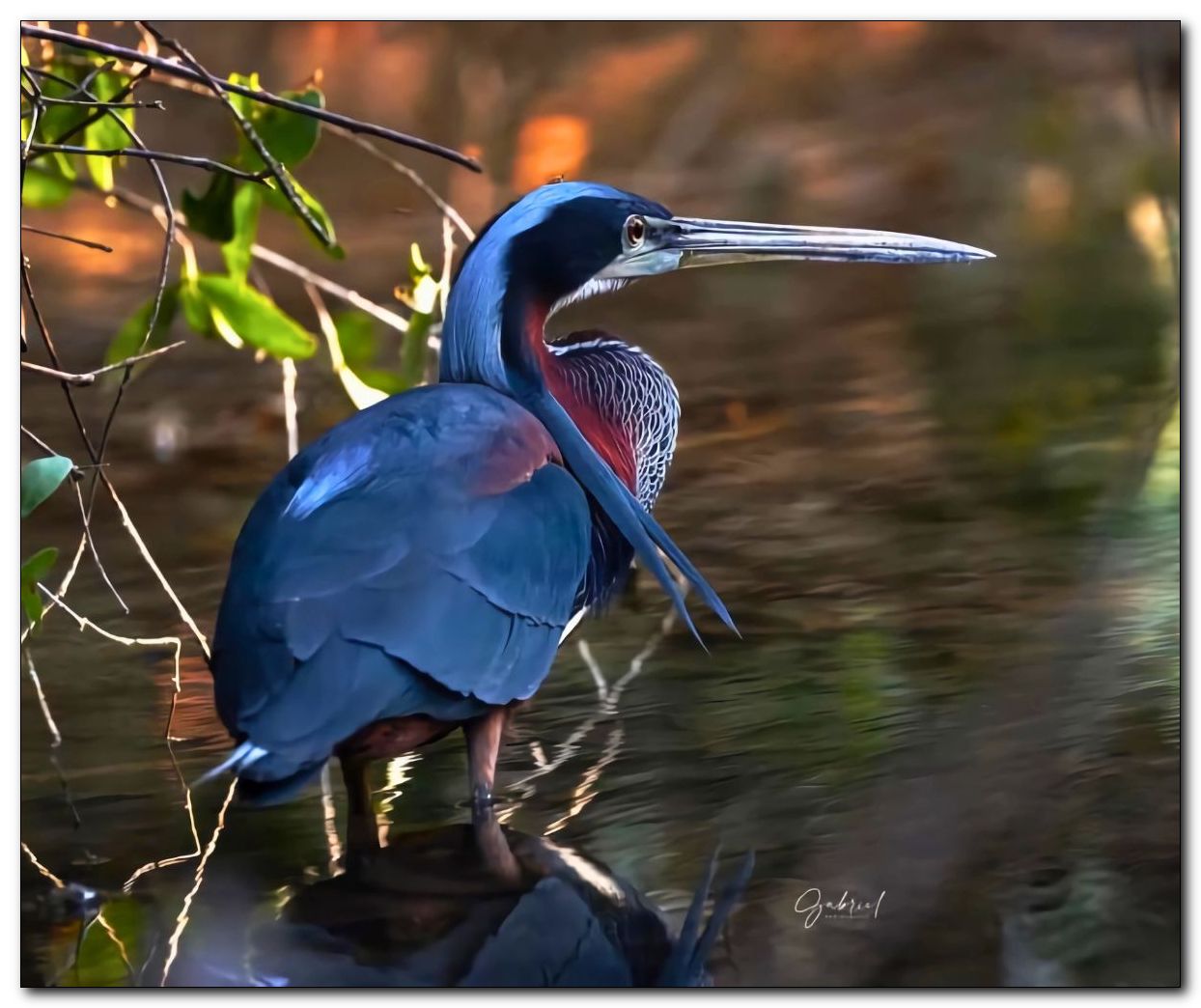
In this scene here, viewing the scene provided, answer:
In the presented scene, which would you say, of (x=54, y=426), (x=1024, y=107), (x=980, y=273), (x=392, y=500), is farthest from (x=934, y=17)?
(x=54, y=426)

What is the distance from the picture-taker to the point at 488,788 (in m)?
2.12

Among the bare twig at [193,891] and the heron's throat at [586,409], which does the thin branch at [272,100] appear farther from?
the bare twig at [193,891]

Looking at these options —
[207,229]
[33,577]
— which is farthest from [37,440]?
[207,229]

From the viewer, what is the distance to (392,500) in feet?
6.67

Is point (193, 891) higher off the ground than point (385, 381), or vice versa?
point (385, 381)

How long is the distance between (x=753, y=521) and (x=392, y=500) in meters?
0.90

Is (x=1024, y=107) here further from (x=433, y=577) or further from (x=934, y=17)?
(x=433, y=577)

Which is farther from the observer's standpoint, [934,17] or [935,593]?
[935,593]

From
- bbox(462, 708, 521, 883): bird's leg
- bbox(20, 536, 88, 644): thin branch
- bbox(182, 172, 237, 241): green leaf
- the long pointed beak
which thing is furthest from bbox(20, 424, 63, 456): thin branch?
the long pointed beak

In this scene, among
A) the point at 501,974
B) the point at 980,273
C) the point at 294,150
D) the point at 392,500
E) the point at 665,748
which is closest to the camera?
the point at 501,974

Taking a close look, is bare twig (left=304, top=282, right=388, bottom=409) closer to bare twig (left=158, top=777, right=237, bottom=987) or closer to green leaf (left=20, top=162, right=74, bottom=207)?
green leaf (left=20, top=162, right=74, bottom=207)

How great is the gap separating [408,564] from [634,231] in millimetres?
558

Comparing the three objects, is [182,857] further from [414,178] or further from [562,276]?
[414,178]

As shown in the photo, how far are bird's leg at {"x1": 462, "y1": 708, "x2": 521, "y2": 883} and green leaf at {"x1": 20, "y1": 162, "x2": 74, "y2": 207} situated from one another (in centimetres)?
93
